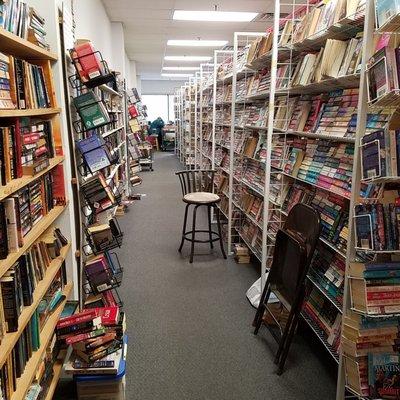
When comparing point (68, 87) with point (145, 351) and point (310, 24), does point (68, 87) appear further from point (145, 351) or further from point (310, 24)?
point (145, 351)

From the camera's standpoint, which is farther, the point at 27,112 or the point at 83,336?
the point at 83,336

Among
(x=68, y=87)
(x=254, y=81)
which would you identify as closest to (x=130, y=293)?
(x=68, y=87)

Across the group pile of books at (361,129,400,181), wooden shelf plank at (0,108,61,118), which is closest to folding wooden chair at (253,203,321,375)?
pile of books at (361,129,400,181)

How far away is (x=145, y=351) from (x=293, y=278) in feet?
3.56

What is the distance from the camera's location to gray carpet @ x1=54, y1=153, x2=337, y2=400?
211 cm

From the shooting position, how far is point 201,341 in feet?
8.40

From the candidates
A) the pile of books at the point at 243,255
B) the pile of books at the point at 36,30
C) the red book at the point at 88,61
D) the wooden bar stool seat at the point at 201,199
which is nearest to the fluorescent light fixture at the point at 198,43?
the wooden bar stool seat at the point at 201,199

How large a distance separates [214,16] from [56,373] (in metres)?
6.00

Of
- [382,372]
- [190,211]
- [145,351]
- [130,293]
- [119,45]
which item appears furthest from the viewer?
[119,45]

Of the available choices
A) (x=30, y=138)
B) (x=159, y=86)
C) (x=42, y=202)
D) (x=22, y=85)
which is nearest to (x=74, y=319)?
(x=42, y=202)

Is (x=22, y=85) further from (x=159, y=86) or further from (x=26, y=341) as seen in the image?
(x=159, y=86)

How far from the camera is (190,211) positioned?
6.03 m

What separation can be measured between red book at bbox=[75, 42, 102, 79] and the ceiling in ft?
12.0

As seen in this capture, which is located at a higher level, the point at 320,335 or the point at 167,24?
the point at 167,24
